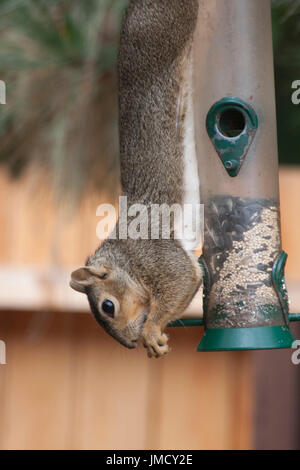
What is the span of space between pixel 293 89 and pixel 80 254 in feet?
2.99

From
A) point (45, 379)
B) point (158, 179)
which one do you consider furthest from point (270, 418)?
point (158, 179)

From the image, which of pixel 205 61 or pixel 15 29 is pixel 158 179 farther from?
pixel 15 29

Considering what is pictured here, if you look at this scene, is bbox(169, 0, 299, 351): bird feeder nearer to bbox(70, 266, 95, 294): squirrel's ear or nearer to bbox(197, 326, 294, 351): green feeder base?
bbox(197, 326, 294, 351): green feeder base

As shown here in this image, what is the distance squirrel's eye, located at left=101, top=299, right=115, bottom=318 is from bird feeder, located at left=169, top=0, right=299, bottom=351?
0.47ft

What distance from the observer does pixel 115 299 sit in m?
1.56

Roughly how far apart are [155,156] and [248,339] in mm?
406

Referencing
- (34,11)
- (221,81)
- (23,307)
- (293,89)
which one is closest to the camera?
(221,81)

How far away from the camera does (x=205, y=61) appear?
1549 millimetres

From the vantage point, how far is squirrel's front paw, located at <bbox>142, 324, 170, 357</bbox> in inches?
59.6
